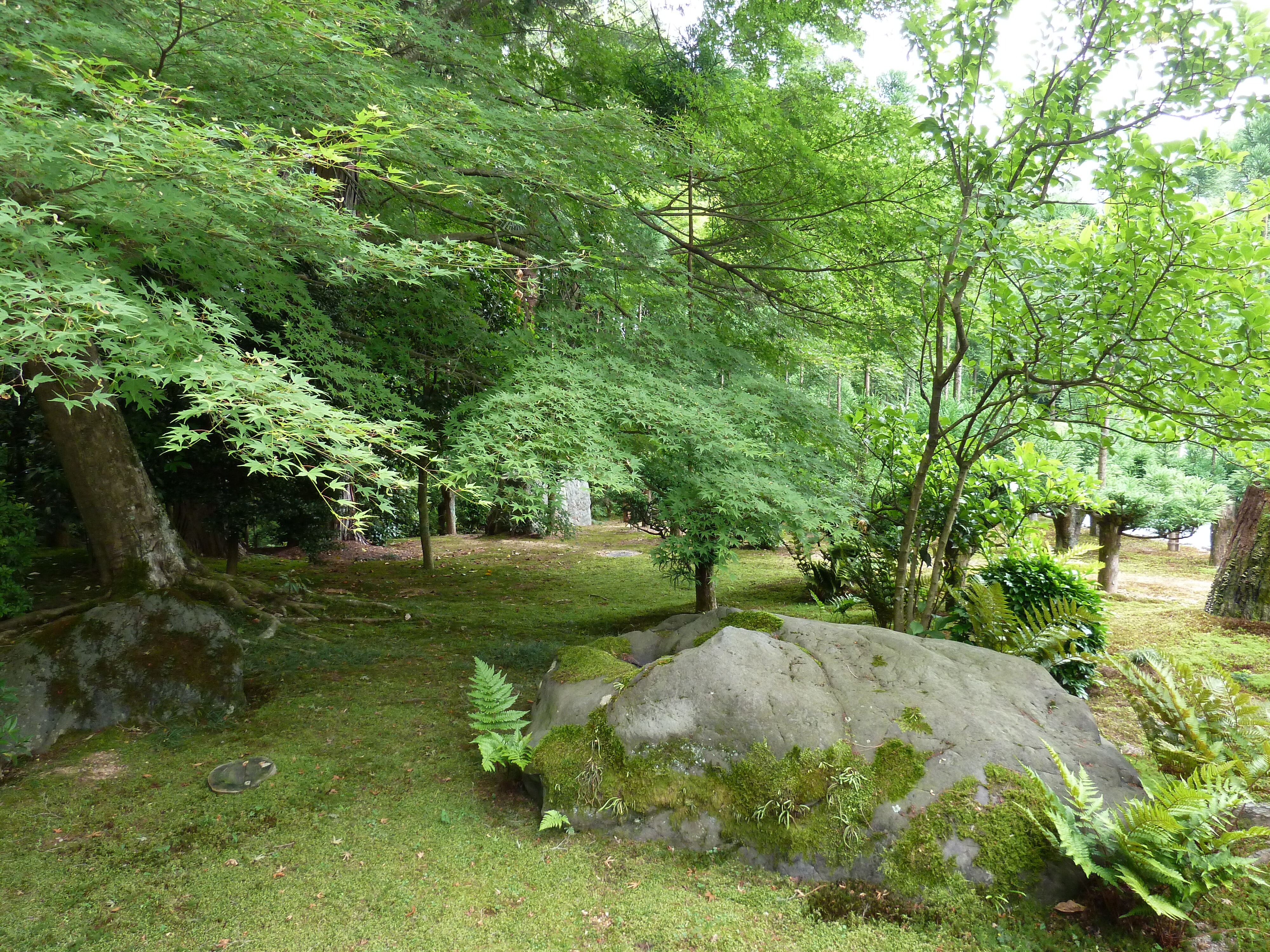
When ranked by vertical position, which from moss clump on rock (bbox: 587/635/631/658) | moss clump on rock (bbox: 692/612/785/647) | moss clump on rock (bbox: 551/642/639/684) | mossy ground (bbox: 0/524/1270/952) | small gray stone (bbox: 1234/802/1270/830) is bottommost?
→ mossy ground (bbox: 0/524/1270/952)

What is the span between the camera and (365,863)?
3.56 meters

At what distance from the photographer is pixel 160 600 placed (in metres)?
5.38

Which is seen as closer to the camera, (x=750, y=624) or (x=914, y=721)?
(x=914, y=721)

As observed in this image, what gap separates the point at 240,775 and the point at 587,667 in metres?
2.29

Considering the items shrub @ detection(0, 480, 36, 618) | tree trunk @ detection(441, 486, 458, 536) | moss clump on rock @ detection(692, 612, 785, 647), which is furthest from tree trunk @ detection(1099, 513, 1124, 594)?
shrub @ detection(0, 480, 36, 618)

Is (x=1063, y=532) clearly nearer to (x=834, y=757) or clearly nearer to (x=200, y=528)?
(x=834, y=757)

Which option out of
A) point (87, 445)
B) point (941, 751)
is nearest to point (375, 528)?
point (87, 445)

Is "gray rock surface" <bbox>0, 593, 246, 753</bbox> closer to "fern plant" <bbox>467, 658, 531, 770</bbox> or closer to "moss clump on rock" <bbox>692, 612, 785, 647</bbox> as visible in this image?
"fern plant" <bbox>467, 658, 531, 770</bbox>

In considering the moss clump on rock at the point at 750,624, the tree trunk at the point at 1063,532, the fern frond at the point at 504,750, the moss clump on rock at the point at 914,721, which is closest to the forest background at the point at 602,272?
the moss clump on rock at the point at 750,624

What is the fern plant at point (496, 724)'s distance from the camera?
4145 mm

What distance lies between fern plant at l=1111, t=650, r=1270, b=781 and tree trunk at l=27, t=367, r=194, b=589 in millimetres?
7107

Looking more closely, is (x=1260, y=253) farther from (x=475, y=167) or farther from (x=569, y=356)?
(x=475, y=167)

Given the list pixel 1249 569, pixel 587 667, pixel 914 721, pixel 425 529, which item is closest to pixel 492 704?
pixel 587 667

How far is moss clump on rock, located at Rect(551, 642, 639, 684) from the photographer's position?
14.9ft
